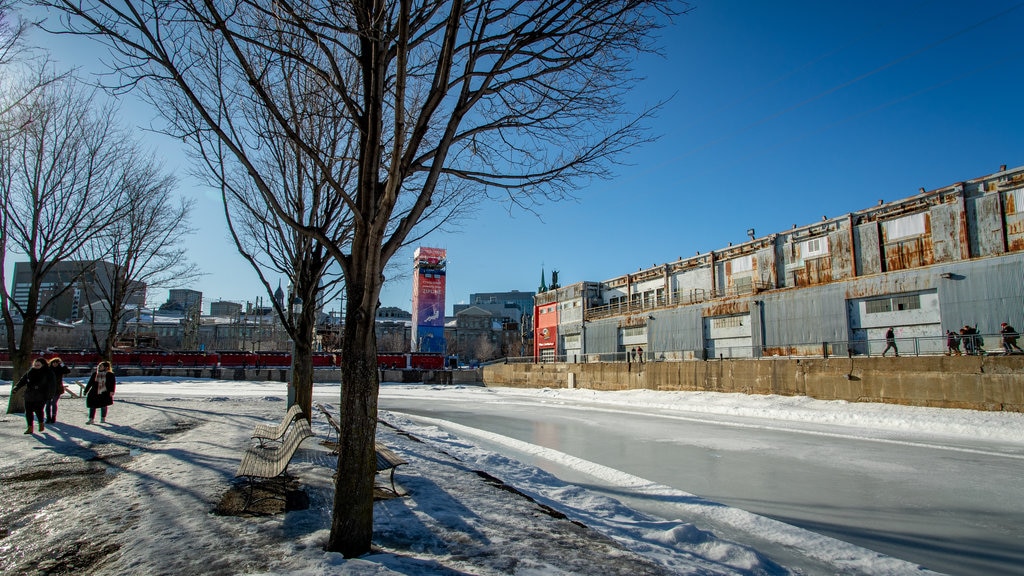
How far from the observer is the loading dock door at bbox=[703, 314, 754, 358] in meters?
33.0

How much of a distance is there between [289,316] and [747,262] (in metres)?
31.2

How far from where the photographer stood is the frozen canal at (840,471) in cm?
554

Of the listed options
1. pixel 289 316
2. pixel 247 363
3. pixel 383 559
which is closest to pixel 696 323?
pixel 289 316

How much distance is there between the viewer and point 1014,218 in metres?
21.5

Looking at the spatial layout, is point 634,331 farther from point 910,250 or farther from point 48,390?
point 48,390

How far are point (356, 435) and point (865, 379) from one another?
70.4 feet

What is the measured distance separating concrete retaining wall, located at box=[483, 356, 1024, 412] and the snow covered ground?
1492 centimetres

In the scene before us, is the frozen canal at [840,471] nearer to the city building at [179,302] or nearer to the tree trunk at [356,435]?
the tree trunk at [356,435]

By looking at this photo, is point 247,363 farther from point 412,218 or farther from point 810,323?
point 412,218

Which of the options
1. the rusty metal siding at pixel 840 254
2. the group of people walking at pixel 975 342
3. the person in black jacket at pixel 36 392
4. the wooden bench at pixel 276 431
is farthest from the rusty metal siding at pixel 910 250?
the person in black jacket at pixel 36 392

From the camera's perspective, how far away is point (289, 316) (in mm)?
12148

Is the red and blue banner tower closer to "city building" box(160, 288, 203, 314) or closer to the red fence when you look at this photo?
the red fence

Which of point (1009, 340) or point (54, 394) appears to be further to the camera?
point (1009, 340)

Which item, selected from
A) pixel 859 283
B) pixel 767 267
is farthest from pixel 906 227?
pixel 767 267
